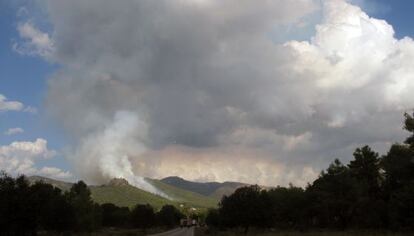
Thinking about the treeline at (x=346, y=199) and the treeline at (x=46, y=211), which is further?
the treeline at (x=346, y=199)

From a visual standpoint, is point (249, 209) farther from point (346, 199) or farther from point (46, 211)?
point (46, 211)

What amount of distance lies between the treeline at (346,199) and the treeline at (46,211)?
28.6 meters

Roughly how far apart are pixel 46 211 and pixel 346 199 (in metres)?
57.5

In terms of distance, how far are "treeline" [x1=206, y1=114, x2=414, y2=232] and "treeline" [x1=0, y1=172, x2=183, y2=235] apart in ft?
93.9

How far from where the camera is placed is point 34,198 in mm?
52156

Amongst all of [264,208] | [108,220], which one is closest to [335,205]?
[264,208]

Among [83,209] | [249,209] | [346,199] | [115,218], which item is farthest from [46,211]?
[115,218]

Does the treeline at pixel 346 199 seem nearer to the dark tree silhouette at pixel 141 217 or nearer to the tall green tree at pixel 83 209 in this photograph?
the tall green tree at pixel 83 209

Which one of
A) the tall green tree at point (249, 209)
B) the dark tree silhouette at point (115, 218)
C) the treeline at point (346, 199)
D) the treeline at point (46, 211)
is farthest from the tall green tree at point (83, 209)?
the dark tree silhouette at point (115, 218)

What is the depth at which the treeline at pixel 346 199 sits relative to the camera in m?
74.7

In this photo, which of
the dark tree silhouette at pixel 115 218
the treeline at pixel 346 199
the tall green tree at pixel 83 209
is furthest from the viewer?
the dark tree silhouette at pixel 115 218

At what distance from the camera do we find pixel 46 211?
65.8 metres

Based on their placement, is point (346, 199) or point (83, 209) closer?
point (346, 199)

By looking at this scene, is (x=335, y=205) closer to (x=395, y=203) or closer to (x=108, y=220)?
(x=395, y=203)
